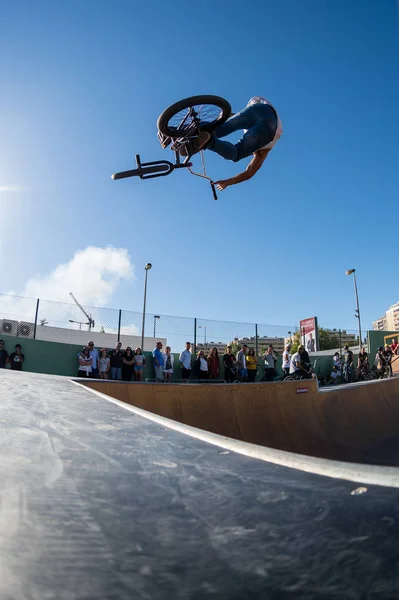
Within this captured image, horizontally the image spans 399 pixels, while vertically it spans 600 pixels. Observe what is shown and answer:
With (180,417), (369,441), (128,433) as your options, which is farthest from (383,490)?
(369,441)

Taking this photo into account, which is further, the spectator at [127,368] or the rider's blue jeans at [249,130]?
the spectator at [127,368]

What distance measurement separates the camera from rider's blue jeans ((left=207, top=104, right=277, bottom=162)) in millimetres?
3900

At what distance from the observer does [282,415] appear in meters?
6.14

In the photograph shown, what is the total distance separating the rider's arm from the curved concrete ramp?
2950 mm

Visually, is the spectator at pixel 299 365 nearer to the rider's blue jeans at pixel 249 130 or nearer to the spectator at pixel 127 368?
the spectator at pixel 127 368

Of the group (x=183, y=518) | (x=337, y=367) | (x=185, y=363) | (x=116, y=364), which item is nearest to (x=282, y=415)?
(x=185, y=363)

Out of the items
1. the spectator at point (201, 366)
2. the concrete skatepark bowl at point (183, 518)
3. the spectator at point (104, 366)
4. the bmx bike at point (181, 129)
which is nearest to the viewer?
the concrete skatepark bowl at point (183, 518)

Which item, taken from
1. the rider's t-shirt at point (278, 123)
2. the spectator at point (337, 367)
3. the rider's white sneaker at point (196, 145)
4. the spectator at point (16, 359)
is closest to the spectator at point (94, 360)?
the spectator at point (16, 359)

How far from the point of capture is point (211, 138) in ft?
12.8

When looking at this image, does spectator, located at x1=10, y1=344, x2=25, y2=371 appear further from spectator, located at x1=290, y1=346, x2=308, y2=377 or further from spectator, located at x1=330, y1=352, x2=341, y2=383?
spectator, located at x1=330, y1=352, x2=341, y2=383

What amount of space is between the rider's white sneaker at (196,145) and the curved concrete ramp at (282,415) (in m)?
2.96

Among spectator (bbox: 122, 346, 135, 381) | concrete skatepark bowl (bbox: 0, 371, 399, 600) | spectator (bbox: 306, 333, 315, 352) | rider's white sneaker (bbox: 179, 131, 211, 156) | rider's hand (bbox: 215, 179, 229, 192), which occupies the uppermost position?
rider's white sneaker (bbox: 179, 131, 211, 156)

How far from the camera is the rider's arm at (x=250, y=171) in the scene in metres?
4.42

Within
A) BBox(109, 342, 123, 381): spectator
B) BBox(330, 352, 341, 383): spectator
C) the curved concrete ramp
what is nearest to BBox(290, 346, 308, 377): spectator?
the curved concrete ramp
